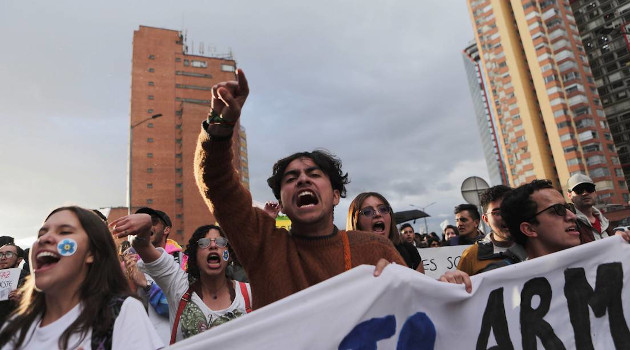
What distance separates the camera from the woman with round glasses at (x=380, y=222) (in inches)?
168

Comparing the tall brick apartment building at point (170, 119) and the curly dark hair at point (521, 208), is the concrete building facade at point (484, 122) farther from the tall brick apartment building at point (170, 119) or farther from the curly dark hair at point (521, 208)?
the curly dark hair at point (521, 208)

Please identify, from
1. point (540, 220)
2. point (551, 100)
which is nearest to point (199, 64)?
point (551, 100)

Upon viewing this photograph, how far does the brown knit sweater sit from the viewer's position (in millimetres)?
1952

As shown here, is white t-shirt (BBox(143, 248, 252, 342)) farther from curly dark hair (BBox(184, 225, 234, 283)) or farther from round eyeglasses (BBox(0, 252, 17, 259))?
round eyeglasses (BBox(0, 252, 17, 259))

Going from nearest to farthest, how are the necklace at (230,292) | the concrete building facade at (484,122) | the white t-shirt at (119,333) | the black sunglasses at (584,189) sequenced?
the white t-shirt at (119,333) → the necklace at (230,292) → the black sunglasses at (584,189) → the concrete building facade at (484,122)

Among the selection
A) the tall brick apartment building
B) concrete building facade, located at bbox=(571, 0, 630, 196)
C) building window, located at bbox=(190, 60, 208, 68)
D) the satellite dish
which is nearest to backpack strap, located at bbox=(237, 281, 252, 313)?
the satellite dish

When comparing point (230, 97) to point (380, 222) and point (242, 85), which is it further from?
point (380, 222)

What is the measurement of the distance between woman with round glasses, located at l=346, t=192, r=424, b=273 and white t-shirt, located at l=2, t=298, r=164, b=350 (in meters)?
2.78

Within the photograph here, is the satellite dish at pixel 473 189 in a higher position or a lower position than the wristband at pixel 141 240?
higher

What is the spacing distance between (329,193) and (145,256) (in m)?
1.56

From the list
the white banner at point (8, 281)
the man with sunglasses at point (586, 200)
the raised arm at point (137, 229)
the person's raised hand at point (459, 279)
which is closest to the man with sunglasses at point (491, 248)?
the person's raised hand at point (459, 279)

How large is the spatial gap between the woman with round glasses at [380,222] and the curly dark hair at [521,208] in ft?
4.26

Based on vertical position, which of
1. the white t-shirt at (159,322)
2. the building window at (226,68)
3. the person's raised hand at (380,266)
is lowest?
the white t-shirt at (159,322)

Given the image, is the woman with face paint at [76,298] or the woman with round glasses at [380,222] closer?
the woman with face paint at [76,298]
